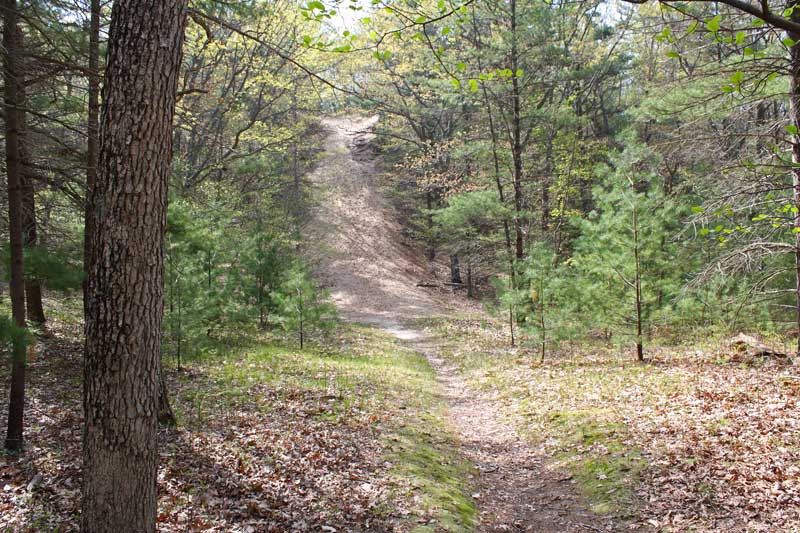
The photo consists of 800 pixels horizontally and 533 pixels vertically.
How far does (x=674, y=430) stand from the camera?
6.53 metres

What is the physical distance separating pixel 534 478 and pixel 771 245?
536 cm

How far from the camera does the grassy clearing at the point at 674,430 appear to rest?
4.88 meters

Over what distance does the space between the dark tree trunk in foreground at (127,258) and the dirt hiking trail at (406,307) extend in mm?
3333

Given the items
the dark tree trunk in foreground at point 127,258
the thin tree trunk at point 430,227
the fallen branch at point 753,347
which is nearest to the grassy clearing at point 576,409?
the fallen branch at point 753,347

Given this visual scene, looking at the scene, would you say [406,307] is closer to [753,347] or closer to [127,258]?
[753,347]

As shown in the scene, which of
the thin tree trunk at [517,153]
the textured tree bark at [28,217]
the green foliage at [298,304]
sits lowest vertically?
the green foliage at [298,304]

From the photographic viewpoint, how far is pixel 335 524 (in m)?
4.66

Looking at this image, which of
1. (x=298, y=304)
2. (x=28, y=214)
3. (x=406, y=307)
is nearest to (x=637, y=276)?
(x=298, y=304)

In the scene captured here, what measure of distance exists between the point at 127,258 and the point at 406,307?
69.0ft

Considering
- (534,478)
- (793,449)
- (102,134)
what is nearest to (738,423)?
(793,449)

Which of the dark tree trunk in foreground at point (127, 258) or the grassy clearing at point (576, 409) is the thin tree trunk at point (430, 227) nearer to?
the grassy clearing at point (576, 409)

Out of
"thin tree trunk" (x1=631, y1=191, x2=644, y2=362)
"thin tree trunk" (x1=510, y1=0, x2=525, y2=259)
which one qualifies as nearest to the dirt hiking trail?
"thin tree trunk" (x1=631, y1=191, x2=644, y2=362)

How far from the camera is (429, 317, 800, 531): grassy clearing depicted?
4879 millimetres

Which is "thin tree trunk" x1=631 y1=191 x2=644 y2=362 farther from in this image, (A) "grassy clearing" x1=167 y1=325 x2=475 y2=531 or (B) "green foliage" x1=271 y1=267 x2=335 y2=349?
(B) "green foliage" x1=271 y1=267 x2=335 y2=349
